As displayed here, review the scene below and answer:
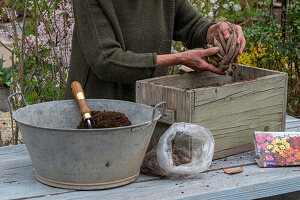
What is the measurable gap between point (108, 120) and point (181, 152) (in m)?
0.32

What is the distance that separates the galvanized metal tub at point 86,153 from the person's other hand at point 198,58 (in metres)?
0.45

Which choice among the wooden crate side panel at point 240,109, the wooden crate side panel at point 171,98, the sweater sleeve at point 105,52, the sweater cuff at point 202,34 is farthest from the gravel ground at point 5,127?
the wooden crate side panel at point 240,109

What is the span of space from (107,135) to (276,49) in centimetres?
303

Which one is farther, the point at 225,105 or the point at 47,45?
the point at 47,45

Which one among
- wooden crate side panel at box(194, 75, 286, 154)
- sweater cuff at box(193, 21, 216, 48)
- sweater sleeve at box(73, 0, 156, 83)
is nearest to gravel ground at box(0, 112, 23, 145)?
sweater cuff at box(193, 21, 216, 48)

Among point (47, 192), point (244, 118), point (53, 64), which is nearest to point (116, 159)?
point (47, 192)

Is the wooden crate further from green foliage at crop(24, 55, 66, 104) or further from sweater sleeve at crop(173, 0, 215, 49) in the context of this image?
green foliage at crop(24, 55, 66, 104)

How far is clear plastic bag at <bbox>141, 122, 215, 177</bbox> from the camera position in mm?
1649

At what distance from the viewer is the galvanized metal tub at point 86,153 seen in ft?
4.80

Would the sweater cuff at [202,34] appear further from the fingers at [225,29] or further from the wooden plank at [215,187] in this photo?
the wooden plank at [215,187]

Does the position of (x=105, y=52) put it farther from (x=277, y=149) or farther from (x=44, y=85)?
(x=44, y=85)

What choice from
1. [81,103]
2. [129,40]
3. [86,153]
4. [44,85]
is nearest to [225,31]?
[129,40]

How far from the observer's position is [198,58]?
6.61 ft

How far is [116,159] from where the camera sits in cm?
Result: 154
